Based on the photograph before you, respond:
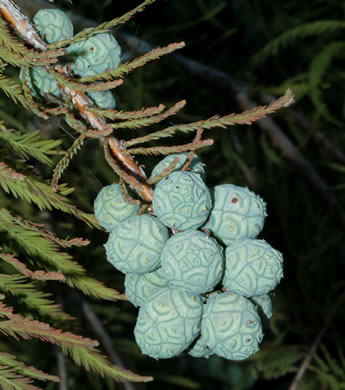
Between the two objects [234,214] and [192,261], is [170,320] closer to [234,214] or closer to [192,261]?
[192,261]

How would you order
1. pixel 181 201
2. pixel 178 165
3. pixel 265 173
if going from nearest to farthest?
pixel 181 201 < pixel 178 165 < pixel 265 173

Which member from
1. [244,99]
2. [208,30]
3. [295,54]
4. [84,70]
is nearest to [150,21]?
[208,30]

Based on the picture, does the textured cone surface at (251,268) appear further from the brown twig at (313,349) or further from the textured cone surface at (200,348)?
the brown twig at (313,349)

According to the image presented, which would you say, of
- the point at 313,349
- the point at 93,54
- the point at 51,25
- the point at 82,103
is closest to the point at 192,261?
the point at 82,103

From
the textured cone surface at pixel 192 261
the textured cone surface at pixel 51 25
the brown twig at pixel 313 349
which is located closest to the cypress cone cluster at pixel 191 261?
the textured cone surface at pixel 192 261

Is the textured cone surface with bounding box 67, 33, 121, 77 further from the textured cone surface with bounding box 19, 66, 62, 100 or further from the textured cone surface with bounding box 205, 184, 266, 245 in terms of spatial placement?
the textured cone surface with bounding box 205, 184, 266, 245

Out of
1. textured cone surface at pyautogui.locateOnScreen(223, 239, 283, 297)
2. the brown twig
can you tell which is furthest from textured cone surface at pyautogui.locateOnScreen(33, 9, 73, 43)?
the brown twig
